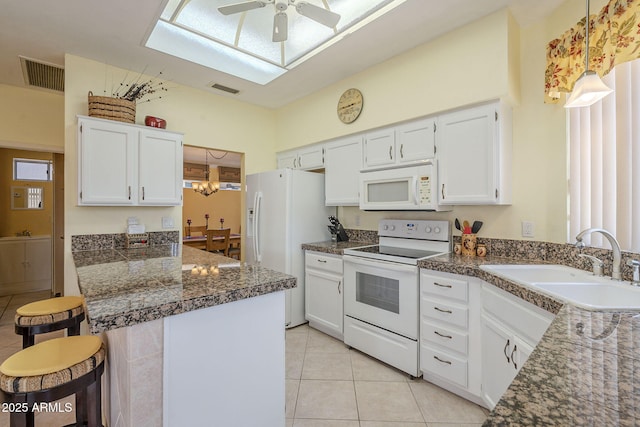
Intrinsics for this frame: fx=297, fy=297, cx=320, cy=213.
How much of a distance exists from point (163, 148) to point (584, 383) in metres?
3.25

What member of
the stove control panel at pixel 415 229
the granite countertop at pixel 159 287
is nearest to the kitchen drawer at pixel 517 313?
the stove control panel at pixel 415 229

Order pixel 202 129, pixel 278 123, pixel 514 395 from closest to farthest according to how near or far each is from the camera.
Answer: pixel 514 395 < pixel 202 129 < pixel 278 123

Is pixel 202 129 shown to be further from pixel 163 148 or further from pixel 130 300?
pixel 130 300

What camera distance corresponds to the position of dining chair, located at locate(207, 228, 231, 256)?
562cm

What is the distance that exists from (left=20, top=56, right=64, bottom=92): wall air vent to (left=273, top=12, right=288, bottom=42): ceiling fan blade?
7.62 feet

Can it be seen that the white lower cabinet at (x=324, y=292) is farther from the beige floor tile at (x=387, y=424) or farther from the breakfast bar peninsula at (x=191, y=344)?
the breakfast bar peninsula at (x=191, y=344)

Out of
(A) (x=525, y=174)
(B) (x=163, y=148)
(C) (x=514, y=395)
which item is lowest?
(C) (x=514, y=395)


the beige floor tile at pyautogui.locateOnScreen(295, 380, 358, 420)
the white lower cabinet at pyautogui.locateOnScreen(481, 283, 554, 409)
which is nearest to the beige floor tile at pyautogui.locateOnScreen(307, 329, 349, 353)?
the beige floor tile at pyautogui.locateOnScreen(295, 380, 358, 420)

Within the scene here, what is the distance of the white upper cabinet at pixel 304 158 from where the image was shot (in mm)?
3555

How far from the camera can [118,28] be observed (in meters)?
2.28

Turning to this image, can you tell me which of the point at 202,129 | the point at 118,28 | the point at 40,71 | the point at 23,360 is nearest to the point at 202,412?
the point at 23,360

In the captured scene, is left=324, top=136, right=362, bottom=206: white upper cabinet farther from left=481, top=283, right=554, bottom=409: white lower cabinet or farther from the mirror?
the mirror

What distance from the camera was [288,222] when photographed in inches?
125

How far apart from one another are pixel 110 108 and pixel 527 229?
360 cm
